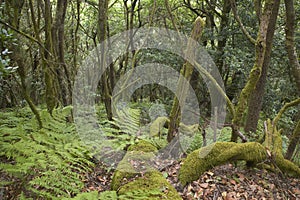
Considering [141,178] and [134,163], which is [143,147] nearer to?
[134,163]

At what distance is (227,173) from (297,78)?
8.64 ft

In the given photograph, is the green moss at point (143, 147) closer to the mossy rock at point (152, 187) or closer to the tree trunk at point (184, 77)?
the tree trunk at point (184, 77)

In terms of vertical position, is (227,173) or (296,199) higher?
(227,173)

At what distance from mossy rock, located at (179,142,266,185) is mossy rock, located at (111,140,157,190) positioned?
520 millimetres

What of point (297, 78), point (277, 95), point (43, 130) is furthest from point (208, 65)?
point (43, 130)

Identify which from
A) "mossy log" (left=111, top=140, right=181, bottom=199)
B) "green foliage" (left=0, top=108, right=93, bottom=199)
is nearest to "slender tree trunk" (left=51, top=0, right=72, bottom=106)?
"mossy log" (left=111, top=140, right=181, bottom=199)

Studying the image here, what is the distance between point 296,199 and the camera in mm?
3656

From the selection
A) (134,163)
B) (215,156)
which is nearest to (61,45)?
(134,163)

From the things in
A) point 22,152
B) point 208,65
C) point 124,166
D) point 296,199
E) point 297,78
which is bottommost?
point 296,199

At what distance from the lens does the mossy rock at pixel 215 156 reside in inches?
Result: 139

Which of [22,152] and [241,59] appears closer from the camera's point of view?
[22,152]

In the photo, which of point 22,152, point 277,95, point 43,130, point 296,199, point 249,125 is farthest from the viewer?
point 277,95

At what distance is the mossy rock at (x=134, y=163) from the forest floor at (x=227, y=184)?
376mm

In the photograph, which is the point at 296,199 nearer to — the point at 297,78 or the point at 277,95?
the point at 297,78
